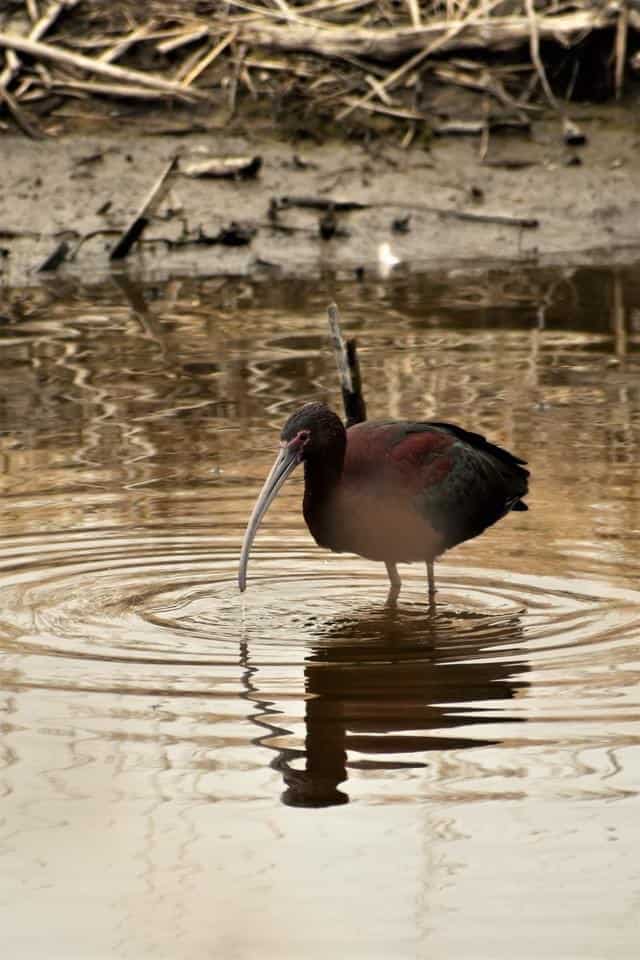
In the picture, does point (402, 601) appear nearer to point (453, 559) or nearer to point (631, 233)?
point (453, 559)

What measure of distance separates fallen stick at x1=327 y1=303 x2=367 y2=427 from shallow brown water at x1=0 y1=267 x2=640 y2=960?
471 mm

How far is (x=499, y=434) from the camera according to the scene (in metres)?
9.70

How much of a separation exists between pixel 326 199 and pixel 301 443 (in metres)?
8.36

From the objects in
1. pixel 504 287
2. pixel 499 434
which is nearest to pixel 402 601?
pixel 499 434

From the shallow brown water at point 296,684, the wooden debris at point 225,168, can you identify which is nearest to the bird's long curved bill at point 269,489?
the shallow brown water at point 296,684

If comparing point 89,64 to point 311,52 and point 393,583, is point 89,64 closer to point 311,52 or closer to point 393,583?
point 311,52

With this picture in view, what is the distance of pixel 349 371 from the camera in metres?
9.07

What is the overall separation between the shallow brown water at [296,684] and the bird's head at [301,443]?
0.40m

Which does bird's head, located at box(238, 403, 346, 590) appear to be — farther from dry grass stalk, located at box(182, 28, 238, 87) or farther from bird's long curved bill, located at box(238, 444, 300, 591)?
dry grass stalk, located at box(182, 28, 238, 87)

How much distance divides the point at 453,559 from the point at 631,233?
26.1 feet

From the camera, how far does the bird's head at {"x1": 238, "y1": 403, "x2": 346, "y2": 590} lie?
6.98 meters

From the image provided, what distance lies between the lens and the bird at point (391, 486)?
7.04 meters

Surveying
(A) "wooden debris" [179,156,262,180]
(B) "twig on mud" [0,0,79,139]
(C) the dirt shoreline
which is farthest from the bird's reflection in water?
(B) "twig on mud" [0,0,79,139]

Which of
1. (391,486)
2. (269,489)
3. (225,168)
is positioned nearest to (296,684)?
(269,489)
